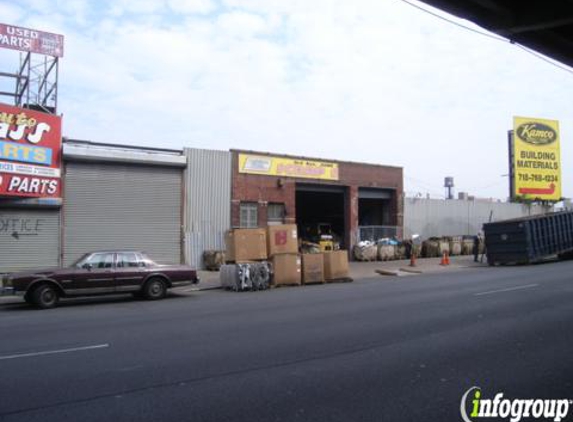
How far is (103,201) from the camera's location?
23.0 metres

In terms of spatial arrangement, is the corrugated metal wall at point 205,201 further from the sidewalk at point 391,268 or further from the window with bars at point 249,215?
the sidewalk at point 391,268

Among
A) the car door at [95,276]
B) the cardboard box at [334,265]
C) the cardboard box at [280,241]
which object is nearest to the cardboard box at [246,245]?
the cardboard box at [280,241]

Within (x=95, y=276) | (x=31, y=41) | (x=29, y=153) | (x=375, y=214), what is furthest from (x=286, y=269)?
(x=375, y=214)

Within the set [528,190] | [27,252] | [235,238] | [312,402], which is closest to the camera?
[312,402]

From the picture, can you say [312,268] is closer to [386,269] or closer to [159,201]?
[386,269]

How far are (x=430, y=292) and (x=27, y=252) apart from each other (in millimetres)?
15726

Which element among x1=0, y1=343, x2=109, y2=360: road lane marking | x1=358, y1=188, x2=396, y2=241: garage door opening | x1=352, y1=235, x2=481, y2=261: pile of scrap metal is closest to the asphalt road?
x1=0, y1=343, x2=109, y2=360: road lane marking

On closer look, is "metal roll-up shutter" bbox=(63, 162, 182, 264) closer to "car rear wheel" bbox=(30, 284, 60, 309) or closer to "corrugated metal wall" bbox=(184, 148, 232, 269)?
"corrugated metal wall" bbox=(184, 148, 232, 269)

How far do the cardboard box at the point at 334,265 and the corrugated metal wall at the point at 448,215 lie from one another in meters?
15.1

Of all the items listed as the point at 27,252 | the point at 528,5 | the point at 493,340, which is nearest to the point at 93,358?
the point at 493,340

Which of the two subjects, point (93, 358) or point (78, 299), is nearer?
point (93, 358)

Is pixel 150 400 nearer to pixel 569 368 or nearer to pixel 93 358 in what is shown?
pixel 93 358

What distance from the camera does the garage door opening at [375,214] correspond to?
32.9 m

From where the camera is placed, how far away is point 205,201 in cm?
2598
